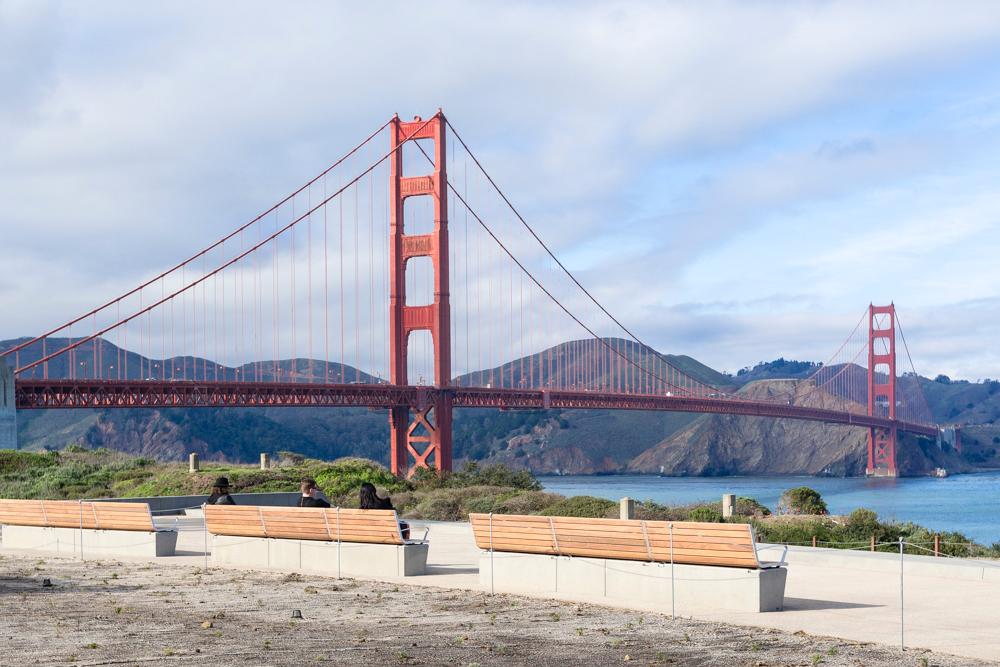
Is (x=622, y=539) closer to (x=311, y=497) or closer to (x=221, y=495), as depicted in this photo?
(x=311, y=497)

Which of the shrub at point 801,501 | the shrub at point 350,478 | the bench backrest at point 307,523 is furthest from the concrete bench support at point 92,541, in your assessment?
the shrub at point 801,501

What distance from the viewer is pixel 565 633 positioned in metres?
9.85

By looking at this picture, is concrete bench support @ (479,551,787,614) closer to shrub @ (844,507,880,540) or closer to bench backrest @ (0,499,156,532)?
bench backrest @ (0,499,156,532)

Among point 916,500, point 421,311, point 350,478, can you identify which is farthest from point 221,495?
point 916,500

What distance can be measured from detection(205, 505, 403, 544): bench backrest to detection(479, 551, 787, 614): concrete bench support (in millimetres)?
1361

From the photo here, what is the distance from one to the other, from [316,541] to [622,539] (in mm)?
4093

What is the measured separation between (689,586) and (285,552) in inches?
208

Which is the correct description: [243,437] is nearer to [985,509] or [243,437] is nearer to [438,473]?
[985,509]

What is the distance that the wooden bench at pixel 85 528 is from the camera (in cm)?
1641

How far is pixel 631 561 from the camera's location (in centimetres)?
1169

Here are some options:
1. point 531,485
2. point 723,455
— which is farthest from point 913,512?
point 723,455

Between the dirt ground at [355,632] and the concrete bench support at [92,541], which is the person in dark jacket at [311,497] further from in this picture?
the dirt ground at [355,632]

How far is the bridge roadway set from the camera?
41.6m

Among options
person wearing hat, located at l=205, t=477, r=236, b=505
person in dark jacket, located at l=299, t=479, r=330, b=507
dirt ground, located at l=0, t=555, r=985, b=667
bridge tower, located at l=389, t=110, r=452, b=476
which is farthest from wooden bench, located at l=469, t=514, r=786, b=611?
bridge tower, located at l=389, t=110, r=452, b=476
